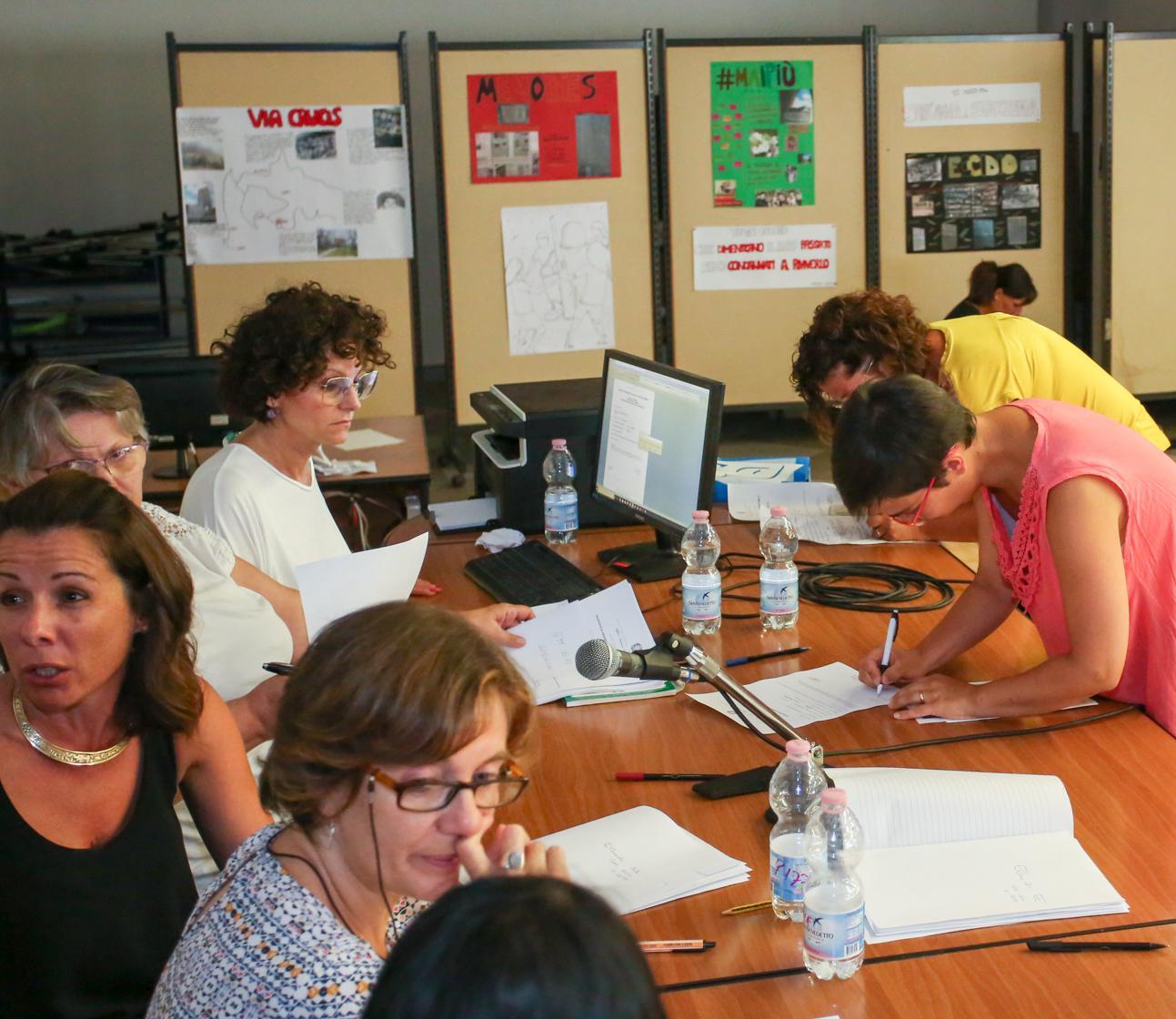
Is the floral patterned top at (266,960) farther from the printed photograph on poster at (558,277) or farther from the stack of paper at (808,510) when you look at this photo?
the printed photograph on poster at (558,277)

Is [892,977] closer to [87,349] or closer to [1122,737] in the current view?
[1122,737]

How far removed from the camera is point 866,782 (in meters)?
1.70

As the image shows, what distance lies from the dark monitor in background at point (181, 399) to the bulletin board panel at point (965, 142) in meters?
3.47

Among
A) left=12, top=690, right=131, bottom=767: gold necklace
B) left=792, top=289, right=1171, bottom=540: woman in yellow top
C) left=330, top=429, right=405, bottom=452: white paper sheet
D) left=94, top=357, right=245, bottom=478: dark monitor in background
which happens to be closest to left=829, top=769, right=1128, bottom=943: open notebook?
left=12, top=690, right=131, bottom=767: gold necklace

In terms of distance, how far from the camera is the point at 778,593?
247cm

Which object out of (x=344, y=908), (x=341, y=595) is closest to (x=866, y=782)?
(x=344, y=908)

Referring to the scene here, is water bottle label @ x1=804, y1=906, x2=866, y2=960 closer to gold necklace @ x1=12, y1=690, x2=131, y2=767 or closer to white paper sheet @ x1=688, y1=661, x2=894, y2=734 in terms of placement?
white paper sheet @ x1=688, y1=661, x2=894, y2=734

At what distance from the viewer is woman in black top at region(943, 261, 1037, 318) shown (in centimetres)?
568

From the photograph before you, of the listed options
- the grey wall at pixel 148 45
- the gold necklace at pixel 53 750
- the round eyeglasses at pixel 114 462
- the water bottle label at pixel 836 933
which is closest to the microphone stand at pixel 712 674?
the water bottle label at pixel 836 933

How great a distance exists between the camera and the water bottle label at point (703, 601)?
2.45m

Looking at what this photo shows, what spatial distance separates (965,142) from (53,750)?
5.65m

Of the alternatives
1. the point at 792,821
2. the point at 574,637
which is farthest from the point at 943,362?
the point at 792,821

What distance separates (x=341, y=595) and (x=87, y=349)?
206 inches

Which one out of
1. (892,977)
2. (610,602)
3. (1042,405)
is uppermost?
(1042,405)
